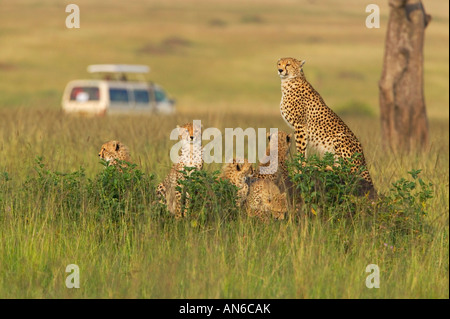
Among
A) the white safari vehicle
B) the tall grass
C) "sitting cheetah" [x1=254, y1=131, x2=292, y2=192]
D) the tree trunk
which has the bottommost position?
the tall grass

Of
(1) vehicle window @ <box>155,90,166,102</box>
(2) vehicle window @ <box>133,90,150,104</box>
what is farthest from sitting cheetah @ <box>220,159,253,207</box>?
(1) vehicle window @ <box>155,90,166,102</box>

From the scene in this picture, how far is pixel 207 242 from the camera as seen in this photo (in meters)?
6.68

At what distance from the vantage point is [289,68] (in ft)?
29.5

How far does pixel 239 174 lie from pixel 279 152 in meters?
0.92

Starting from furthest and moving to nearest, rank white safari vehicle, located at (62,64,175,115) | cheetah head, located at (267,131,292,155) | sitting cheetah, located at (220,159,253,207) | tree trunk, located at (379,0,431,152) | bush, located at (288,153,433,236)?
white safari vehicle, located at (62,64,175,115) → tree trunk, located at (379,0,431,152) → cheetah head, located at (267,131,292,155) → sitting cheetah, located at (220,159,253,207) → bush, located at (288,153,433,236)

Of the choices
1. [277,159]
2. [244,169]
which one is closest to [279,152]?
[277,159]

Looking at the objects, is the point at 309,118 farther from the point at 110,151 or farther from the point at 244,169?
the point at 110,151

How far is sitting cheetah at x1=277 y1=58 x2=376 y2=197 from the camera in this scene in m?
8.41

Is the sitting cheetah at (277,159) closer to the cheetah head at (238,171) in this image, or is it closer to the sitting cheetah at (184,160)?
the cheetah head at (238,171)

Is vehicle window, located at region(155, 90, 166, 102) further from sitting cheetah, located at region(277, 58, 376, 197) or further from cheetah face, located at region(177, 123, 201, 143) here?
cheetah face, located at region(177, 123, 201, 143)

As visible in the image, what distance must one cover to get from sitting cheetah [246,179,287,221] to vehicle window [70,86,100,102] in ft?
56.8

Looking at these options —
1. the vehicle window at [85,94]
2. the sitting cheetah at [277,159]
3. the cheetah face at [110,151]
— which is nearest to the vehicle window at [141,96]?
the vehicle window at [85,94]

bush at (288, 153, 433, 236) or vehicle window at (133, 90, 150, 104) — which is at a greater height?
vehicle window at (133, 90, 150, 104)

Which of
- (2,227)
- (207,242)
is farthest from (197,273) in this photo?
(2,227)
